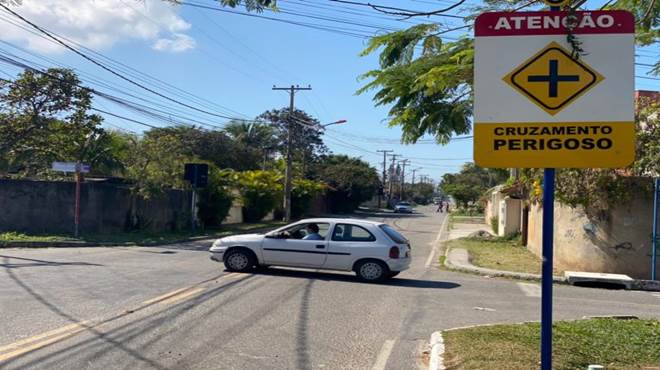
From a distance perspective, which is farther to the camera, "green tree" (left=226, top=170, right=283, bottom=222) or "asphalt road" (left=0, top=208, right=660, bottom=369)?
"green tree" (left=226, top=170, right=283, bottom=222)

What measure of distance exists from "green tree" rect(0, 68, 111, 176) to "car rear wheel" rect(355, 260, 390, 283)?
55.5 ft

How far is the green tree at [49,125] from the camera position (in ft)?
86.4

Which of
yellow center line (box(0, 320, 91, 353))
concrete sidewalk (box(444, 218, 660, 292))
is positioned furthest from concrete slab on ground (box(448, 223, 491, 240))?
yellow center line (box(0, 320, 91, 353))

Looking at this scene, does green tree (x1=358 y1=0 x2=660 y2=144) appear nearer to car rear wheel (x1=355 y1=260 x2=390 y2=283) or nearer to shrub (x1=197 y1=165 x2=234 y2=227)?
car rear wheel (x1=355 y1=260 x2=390 y2=283)

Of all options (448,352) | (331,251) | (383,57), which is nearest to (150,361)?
(448,352)

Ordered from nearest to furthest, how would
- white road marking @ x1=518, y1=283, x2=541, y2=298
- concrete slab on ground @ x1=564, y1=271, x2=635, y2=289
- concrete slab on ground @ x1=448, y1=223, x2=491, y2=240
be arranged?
white road marking @ x1=518, y1=283, x2=541, y2=298, concrete slab on ground @ x1=564, y1=271, x2=635, y2=289, concrete slab on ground @ x1=448, y1=223, x2=491, y2=240

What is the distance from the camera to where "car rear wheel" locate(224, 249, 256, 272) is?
14102mm

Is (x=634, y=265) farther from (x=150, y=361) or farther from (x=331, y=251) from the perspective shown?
(x=150, y=361)

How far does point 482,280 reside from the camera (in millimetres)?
15227

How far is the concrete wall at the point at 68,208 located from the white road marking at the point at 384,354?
19014mm

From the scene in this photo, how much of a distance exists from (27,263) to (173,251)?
5448mm

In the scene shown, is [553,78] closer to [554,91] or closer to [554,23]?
[554,91]

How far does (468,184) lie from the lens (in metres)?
97.8

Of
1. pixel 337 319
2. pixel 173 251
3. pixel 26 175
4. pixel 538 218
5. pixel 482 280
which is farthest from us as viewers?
pixel 26 175
